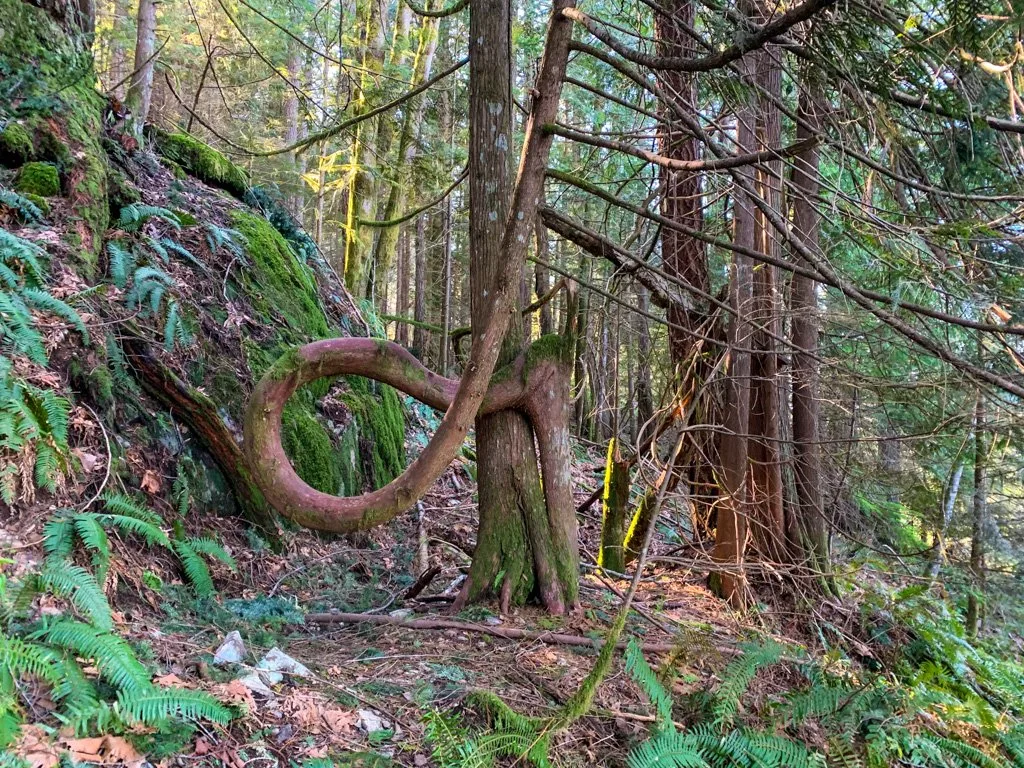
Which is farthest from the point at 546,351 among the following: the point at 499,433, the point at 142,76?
the point at 142,76

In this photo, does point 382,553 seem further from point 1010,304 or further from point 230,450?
point 1010,304

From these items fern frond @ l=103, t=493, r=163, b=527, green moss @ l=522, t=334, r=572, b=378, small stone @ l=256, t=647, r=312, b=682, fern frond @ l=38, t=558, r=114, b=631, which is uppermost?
green moss @ l=522, t=334, r=572, b=378

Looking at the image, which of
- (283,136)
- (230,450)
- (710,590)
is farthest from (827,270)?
(283,136)

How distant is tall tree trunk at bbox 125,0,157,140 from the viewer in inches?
262

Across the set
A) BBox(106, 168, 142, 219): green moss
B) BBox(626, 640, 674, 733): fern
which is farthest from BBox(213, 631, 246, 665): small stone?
BBox(106, 168, 142, 219): green moss

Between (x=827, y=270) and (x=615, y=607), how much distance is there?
2.84 metres

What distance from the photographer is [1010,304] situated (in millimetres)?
3607

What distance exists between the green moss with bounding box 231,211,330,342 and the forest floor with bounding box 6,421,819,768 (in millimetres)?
2372

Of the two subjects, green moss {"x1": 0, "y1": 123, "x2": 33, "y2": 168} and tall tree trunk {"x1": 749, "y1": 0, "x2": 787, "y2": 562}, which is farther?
tall tree trunk {"x1": 749, "y1": 0, "x2": 787, "y2": 562}

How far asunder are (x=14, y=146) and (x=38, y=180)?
39 cm

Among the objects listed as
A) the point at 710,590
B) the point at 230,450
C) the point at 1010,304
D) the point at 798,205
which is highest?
the point at 798,205

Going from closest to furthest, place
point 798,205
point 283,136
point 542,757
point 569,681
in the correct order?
1. point 542,757
2. point 569,681
3. point 798,205
4. point 283,136

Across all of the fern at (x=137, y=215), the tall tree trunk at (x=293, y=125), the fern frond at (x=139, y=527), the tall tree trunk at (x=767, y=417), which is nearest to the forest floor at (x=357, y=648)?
the fern frond at (x=139, y=527)

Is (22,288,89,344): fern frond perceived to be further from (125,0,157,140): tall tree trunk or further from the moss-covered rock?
(125,0,157,140): tall tree trunk
